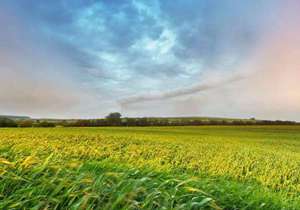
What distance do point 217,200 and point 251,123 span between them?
52.6 metres

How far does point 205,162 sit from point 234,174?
4.79ft

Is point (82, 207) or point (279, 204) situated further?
point (279, 204)

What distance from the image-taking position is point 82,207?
231cm

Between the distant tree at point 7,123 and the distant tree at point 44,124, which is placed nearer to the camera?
the distant tree at point 7,123

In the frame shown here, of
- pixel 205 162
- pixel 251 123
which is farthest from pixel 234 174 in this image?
pixel 251 123

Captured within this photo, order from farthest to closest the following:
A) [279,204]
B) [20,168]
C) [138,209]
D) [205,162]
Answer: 1. [205,162]
2. [279,204]
3. [20,168]
4. [138,209]

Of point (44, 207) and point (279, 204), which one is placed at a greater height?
point (44, 207)

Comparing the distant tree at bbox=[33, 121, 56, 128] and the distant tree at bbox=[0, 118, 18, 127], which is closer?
the distant tree at bbox=[0, 118, 18, 127]

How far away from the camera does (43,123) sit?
36875mm

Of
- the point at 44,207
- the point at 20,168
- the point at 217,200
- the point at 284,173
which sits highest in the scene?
the point at 20,168

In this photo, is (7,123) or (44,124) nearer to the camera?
(7,123)

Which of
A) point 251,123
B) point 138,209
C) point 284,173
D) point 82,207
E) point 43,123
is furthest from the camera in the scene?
point 251,123

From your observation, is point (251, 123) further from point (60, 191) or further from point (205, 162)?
point (60, 191)

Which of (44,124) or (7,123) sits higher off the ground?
Answer: (7,123)
